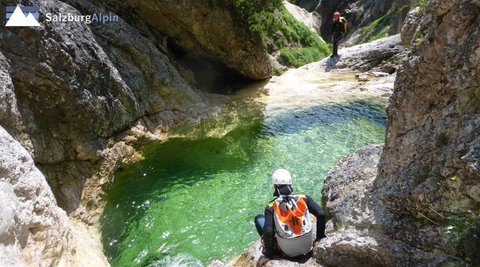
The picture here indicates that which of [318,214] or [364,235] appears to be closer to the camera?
[364,235]

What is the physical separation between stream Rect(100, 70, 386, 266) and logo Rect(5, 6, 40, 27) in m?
5.38

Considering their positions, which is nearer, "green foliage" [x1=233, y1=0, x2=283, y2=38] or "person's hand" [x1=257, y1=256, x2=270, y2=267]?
"person's hand" [x1=257, y1=256, x2=270, y2=267]

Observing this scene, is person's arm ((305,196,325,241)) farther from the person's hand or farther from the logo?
the logo

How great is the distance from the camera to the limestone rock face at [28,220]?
18.4 feet

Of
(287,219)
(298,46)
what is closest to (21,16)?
(287,219)

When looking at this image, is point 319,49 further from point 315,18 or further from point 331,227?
point 331,227

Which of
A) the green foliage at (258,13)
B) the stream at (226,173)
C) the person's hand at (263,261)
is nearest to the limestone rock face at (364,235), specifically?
the person's hand at (263,261)

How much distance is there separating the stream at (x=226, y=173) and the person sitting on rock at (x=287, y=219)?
2570mm

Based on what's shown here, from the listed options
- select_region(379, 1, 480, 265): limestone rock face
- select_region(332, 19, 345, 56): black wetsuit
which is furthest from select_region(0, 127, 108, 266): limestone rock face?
select_region(332, 19, 345, 56): black wetsuit

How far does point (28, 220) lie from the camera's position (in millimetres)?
6316

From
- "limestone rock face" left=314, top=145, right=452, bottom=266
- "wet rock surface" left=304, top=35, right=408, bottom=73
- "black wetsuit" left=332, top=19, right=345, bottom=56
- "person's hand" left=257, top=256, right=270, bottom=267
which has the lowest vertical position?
"person's hand" left=257, top=256, right=270, bottom=267

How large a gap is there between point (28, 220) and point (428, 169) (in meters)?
6.73

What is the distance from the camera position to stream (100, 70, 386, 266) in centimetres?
916

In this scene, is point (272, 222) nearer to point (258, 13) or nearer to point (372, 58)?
point (258, 13)
